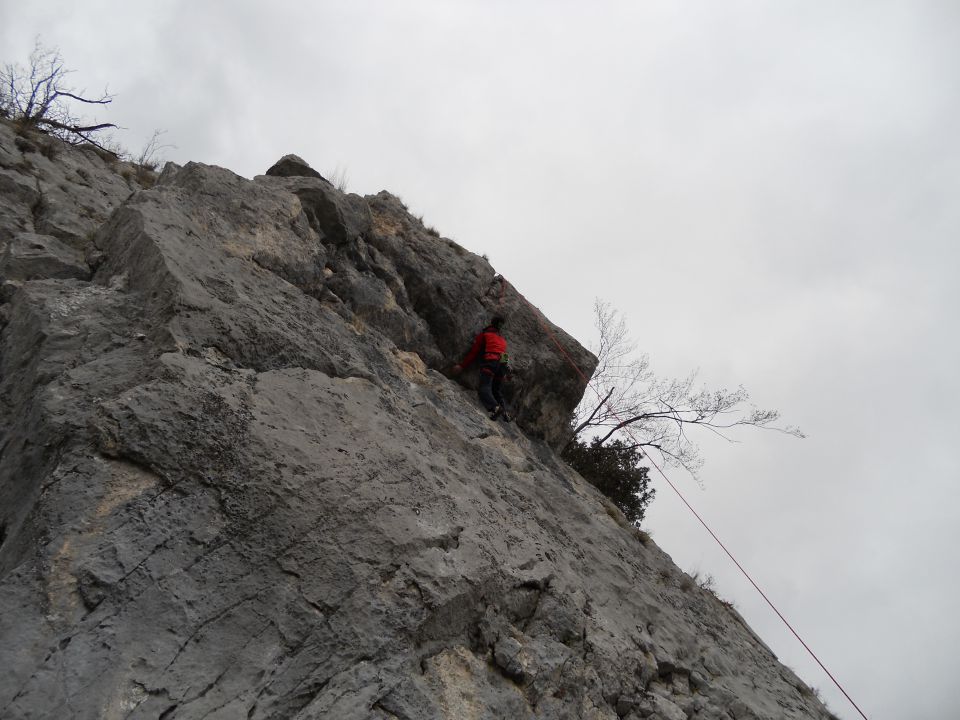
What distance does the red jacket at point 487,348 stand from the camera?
889 cm

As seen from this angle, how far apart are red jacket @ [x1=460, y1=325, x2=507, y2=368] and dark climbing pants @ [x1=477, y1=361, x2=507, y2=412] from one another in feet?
0.38

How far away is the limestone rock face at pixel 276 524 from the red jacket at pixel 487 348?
779 mm

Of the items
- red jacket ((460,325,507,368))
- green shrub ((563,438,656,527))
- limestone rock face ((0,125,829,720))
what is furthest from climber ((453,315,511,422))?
green shrub ((563,438,656,527))

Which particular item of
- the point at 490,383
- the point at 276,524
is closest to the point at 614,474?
the point at 490,383

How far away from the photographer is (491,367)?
8.87 meters

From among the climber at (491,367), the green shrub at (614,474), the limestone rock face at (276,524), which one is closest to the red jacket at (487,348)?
the climber at (491,367)

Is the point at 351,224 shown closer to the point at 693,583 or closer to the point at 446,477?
the point at 446,477

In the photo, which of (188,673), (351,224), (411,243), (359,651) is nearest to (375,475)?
(359,651)

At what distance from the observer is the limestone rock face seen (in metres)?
3.87

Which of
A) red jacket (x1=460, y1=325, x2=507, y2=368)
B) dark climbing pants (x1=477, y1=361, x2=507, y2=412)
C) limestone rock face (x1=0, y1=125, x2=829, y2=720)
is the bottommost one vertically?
limestone rock face (x1=0, y1=125, x2=829, y2=720)

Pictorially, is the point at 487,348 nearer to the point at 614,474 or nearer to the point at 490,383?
the point at 490,383

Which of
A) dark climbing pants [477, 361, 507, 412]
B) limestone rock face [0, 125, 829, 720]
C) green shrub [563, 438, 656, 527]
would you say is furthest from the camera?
green shrub [563, 438, 656, 527]

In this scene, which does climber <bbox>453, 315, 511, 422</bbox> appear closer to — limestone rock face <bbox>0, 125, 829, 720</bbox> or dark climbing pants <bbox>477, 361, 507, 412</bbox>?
dark climbing pants <bbox>477, 361, 507, 412</bbox>

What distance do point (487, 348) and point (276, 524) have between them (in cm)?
477
